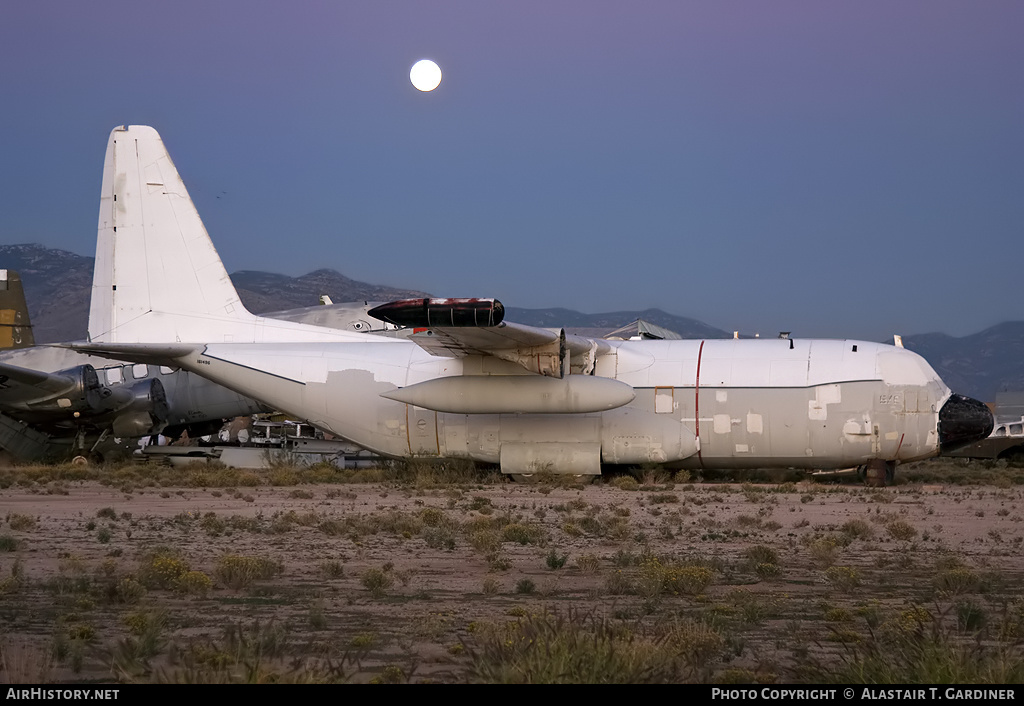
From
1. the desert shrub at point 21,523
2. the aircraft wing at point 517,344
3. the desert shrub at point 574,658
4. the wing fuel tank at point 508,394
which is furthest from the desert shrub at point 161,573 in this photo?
the wing fuel tank at point 508,394

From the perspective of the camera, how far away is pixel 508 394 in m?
21.5

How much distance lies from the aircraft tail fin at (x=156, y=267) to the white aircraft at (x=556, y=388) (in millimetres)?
52

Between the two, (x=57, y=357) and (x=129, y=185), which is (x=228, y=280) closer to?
(x=129, y=185)

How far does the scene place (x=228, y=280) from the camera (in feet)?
82.1

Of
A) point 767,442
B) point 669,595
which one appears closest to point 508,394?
point 767,442

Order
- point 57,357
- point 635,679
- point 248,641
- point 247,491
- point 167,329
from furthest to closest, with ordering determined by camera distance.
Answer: point 57,357
point 167,329
point 247,491
point 248,641
point 635,679

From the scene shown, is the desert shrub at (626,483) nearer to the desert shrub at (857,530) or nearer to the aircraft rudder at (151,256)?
the desert shrub at (857,530)

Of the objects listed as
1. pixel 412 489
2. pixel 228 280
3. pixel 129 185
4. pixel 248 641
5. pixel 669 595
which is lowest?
pixel 412 489

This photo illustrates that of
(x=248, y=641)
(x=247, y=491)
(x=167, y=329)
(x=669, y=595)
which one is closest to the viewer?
(x=248, y=641)

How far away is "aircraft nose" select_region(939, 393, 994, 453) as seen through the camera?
21.7 meters

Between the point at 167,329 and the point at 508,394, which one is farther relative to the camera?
the point at 167,329

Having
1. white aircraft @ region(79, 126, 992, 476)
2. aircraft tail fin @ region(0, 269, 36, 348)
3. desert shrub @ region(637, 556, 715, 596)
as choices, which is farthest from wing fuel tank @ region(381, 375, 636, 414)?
aircraft tail fin @ region(0, 269, 36, 348)

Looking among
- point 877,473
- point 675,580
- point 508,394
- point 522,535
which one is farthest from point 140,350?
point 675,580

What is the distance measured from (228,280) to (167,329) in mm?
1866
